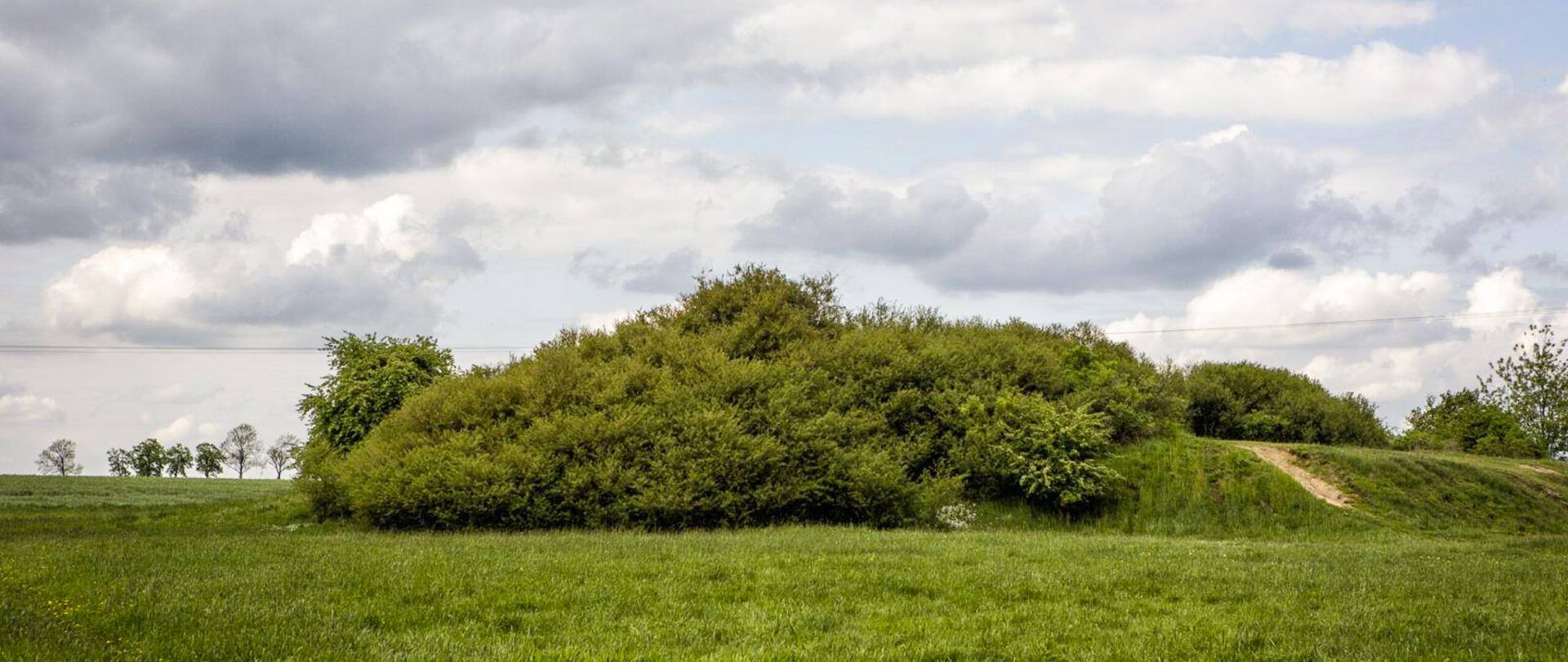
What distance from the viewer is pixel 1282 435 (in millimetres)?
53031

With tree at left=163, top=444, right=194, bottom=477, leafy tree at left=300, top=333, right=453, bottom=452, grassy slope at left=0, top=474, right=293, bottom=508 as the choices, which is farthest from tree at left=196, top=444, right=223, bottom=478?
leafy tree at left=300, top=333, right=453, bottom=452

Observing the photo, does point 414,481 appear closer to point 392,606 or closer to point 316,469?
point 316,469

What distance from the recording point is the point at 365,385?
42000 millimetres

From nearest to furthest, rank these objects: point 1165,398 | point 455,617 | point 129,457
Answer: point 455,617
point 1165,398
point 129,457

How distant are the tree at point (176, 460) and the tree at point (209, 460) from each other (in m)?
1.66

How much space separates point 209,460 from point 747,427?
128155 millimetres

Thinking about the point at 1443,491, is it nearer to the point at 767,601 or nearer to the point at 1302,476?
the point at 1302,476

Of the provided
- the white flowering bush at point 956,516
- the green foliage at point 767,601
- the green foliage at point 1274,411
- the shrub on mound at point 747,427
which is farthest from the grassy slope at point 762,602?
the green foliage at point 1274,411

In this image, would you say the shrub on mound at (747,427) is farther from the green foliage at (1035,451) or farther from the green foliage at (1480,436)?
the green foliage at (1480,436)

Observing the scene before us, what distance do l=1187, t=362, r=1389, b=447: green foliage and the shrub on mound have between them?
575 inches

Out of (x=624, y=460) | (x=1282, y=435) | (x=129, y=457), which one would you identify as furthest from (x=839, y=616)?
(x=129, y=457)

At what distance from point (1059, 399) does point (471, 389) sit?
2025 centimetres

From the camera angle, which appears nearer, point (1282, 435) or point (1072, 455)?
point (1072, 455)

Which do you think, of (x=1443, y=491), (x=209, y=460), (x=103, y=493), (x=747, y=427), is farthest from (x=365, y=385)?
(x=209, y=460)
